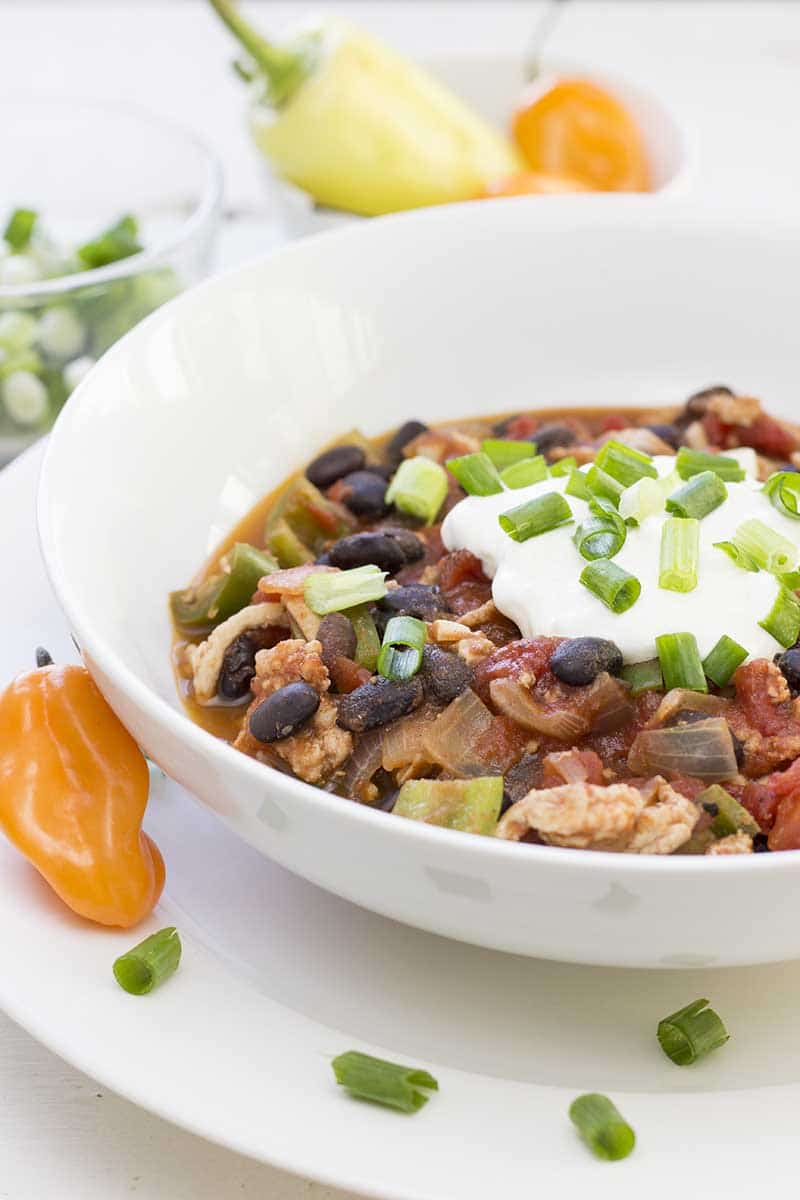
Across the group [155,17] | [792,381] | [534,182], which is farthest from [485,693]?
[155,17]

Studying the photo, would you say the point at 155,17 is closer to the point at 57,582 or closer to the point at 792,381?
the point at 792,381

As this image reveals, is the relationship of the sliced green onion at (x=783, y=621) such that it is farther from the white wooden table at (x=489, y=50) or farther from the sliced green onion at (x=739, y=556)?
the white wooden table at (x=489, y=50)

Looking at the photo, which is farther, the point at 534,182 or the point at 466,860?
Answer: the point at 534,182

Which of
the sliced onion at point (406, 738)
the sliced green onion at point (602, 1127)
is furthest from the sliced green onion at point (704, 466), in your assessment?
the sliced green onion at point (602, 1127)

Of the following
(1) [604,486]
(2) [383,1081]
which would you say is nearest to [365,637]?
(1) [604,486]

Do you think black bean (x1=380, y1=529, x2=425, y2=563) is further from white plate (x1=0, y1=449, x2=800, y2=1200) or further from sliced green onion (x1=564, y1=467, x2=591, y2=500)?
white plate (x1=0, y1=449, x2=800, y2=1200)

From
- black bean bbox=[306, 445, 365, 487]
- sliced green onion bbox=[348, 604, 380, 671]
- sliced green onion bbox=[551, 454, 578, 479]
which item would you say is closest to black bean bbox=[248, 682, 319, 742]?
sliced green onion bbox=[348, 604, 380, 671]
